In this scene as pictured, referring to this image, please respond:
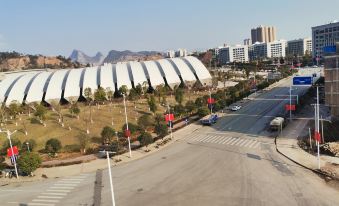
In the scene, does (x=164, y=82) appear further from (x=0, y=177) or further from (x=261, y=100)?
(x=0, y=177)

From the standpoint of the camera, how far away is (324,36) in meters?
148

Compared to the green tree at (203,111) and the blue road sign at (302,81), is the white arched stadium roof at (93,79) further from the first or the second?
the blue road sign at (302,81)

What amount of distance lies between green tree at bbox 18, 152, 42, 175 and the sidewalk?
22691 millimetres

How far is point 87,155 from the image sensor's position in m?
36.6

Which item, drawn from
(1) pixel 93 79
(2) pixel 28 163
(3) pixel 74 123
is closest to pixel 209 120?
(3) pixel 74 123

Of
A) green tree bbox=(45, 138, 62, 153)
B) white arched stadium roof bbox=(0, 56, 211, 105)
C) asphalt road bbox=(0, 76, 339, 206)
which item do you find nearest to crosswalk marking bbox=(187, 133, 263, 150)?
asphalt road bbox=(0, 76, 339, 206)

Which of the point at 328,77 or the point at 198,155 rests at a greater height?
the point at 328,77

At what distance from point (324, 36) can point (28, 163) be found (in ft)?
477

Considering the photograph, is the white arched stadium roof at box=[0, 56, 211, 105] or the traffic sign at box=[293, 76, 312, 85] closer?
the traffic sign at box=[293, 76, 312, 85]

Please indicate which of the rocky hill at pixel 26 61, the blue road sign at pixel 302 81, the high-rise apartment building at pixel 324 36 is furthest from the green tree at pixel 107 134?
the rocky hill at pixel 26 61

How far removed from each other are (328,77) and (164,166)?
21.0 meters

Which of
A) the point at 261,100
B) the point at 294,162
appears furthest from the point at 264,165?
the point at 261,100

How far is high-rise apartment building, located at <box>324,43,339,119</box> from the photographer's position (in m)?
36.8

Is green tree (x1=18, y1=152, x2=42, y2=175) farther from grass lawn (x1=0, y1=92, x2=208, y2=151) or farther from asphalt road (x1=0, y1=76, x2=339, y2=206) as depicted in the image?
grass lawn (x1=0, y1=92, x2=208, y2=151)
